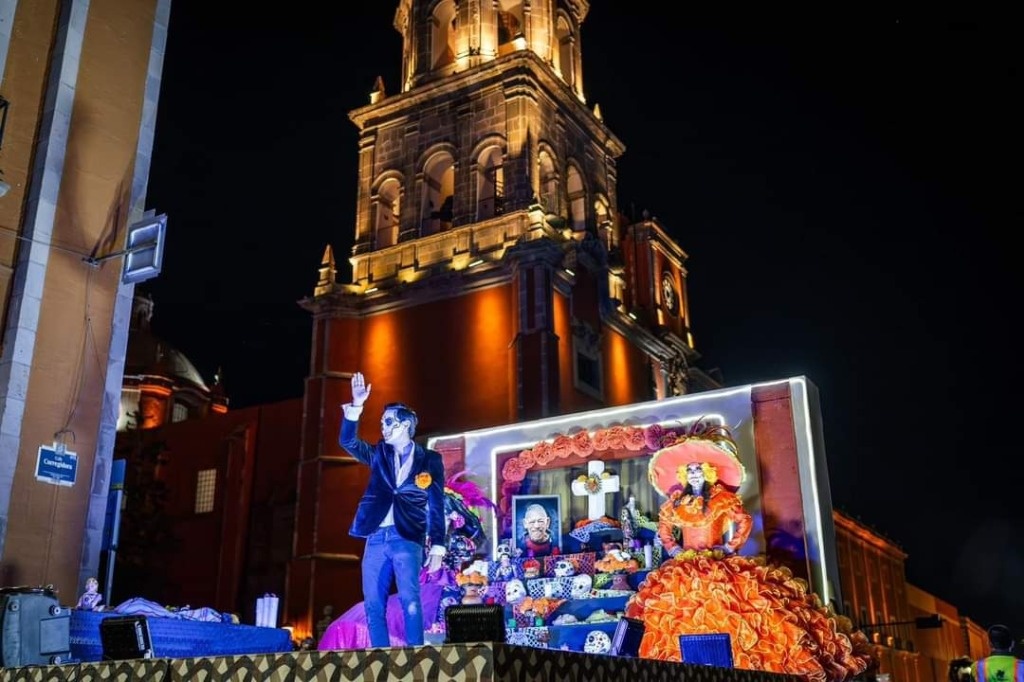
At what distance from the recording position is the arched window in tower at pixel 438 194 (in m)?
29.8

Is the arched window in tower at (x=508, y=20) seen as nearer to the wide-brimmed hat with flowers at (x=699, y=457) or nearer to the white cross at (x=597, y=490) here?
the white cross at (x=597, y=490)

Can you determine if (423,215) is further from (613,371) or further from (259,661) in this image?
(259,661)

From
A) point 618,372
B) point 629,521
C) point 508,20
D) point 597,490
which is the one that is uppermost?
point 508,20

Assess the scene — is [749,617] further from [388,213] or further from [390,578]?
[388,213]

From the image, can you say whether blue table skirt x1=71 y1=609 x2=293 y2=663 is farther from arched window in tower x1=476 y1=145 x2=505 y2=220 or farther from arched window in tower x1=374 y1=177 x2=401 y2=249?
arched window in tower x1=374 y1=177 x2=401 y2=249

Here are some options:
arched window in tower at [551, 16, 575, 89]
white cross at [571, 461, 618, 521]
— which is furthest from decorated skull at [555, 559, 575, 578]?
arched window in tower at [551, 16, 575, 89]

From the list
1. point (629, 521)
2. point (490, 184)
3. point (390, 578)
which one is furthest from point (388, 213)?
point (390, 578)

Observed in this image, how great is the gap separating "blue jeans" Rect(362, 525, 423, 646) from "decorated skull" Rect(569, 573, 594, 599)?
675 centimetres

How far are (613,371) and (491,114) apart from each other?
8677 millimetres

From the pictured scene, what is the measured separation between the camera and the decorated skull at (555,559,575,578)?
13.8 m

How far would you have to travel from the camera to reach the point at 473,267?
89.5ft

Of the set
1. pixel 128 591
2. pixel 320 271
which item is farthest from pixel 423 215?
pixel 128 591

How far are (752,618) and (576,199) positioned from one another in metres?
22.1

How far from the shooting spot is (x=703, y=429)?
13.5 meters
